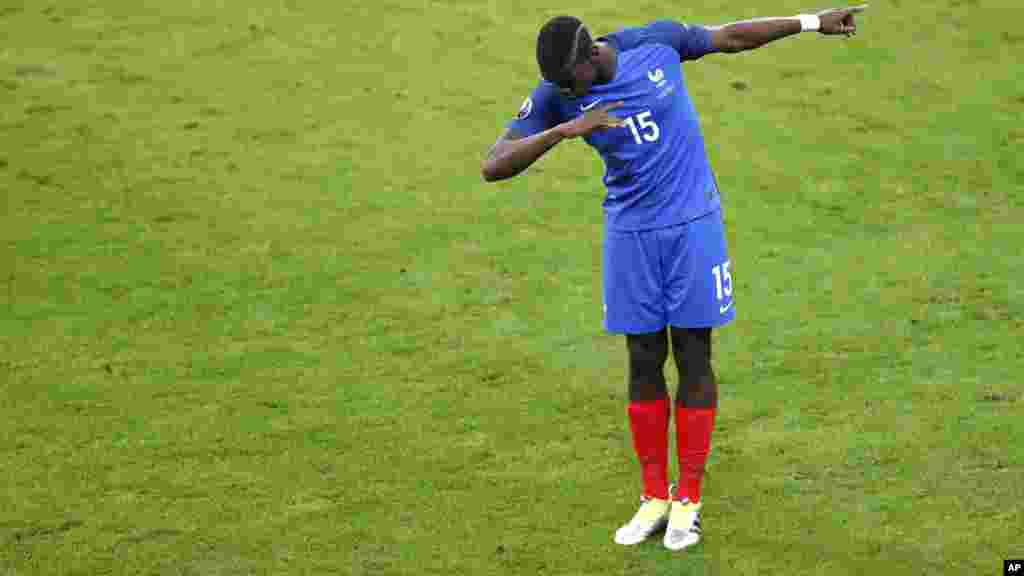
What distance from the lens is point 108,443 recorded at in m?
8.93

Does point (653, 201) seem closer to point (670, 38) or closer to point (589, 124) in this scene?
point (589, 124)

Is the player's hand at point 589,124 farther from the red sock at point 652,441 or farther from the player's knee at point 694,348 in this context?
the red sock at point 652,441

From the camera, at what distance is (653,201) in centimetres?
740

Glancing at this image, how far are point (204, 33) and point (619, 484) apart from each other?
8704 mm

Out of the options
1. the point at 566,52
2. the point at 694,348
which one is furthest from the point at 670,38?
the point at 694,348

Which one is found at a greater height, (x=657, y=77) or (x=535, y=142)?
(x=657, y=77)

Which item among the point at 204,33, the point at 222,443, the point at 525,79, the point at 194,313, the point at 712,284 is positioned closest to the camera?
the point at 712,284

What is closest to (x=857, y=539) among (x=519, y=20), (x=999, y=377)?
(x=999, y=377)

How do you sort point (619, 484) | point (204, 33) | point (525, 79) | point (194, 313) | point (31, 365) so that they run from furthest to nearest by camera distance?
point (204, 33) → point (525, 79) → point (194, 313) → point (31, 365) → point (619, 484)

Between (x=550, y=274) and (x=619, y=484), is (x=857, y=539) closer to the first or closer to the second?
(x=619, y=484)

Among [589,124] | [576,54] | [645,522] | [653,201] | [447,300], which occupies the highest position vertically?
[576,54]

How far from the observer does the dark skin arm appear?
6.95m

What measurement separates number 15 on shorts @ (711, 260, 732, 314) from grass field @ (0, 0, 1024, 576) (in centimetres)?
110

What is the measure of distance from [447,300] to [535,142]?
399 centimetres
